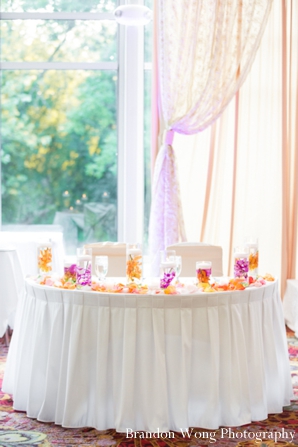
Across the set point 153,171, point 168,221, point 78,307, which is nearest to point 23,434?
point 78,307

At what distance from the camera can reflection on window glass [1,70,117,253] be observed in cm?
653

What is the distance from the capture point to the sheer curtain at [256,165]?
605 centimetres

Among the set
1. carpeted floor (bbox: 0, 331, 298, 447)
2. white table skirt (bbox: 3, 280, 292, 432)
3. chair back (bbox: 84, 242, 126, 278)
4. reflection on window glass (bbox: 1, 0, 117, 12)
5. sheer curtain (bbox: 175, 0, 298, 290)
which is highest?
reflection on window glass (bbox: 1, 0, 117, 12)

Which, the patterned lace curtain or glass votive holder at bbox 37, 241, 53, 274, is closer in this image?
glass votive holder at bbox 37, 241, 53, 274

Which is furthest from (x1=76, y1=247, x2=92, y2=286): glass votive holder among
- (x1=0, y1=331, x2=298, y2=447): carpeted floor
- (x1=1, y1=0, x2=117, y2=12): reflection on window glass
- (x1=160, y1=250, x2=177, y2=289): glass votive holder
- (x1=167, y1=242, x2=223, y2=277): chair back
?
(x1=1, y1=0, x2=117, y2=12): reflection on window glass

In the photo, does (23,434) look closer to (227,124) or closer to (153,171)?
(153,171)

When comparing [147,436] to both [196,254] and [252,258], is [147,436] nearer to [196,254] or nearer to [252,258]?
[252,258]

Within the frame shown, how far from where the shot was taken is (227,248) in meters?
6.13

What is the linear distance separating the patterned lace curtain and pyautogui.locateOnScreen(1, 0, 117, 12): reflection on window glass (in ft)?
2.05

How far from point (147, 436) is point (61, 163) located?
150 inches

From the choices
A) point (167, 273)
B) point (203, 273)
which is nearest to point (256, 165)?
point (203, 273)

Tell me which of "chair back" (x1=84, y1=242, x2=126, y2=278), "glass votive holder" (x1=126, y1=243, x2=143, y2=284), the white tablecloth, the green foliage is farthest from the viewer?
the green foliage

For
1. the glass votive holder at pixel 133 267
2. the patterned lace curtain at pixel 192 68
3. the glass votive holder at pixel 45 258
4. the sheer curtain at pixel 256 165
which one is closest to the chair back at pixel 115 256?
the glass votive holder at pixel 45 258

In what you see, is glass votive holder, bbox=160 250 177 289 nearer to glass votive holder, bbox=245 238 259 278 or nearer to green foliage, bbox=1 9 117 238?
glass votive holder, bbox=245 238 259 278
